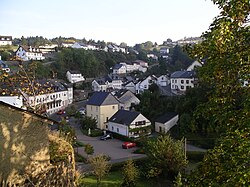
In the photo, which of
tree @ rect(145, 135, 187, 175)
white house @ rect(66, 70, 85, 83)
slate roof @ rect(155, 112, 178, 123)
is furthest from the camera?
white house @ rect(66, 70, 85, 83)

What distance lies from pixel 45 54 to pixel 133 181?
72.0 meters

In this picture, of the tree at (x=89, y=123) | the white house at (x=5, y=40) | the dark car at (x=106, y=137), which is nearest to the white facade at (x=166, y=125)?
the dark car at (x=106, y=137)

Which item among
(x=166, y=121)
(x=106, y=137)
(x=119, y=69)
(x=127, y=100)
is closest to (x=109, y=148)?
(x=106, y=137)

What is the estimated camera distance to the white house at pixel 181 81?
1982 inches

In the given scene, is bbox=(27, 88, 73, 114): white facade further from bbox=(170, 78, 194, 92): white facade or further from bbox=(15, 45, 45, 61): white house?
bbox=(15, 45, 45, 61): white house

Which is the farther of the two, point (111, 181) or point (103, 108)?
point (103, 108)

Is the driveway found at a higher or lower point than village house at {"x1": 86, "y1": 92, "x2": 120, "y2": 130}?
lower

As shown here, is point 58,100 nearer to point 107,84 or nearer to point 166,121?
point 107,84

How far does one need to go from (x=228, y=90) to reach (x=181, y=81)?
47055 mm

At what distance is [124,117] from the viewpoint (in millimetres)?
35156

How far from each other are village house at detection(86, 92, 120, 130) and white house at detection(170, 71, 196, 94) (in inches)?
646

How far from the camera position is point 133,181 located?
18562 mm

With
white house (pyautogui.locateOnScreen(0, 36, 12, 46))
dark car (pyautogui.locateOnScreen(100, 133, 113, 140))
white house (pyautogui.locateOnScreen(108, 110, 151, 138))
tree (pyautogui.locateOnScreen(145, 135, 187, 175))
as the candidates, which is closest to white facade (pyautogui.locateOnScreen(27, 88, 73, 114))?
dark car (pyautogui.locateOnScreen(100, 133, 113, 140))

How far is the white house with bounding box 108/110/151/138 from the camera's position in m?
33.3
